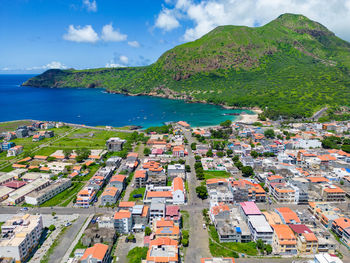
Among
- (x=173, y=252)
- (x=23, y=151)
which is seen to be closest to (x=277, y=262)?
(x=173, y=252)

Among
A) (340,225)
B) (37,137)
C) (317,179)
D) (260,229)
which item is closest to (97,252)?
(260,229)

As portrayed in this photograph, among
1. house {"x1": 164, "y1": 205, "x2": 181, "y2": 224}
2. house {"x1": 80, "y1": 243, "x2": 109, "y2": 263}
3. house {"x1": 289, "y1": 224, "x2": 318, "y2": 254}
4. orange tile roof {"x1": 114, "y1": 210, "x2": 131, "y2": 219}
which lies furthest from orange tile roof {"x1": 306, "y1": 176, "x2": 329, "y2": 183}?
house {"x1": 80, "y1": 243, "x2": 109, "y2": 263}

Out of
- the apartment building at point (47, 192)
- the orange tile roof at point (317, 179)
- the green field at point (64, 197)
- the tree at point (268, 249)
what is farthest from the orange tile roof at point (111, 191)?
the orange tile roof at point (317, 179)

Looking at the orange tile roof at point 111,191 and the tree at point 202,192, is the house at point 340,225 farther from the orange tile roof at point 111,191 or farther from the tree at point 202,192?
the orange tile roof at point 111,191

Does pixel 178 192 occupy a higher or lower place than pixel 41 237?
higher

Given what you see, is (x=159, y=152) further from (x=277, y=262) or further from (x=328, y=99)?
(x=328, y=99)

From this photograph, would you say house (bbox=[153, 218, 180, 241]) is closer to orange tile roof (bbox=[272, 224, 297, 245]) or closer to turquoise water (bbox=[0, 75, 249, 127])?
orange tile roof (bbox=[272, 224, 297, 245])

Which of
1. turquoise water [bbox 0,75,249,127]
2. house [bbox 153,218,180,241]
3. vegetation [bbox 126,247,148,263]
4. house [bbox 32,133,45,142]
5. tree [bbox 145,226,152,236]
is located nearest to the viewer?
vegetation [bbox 126,247,148,263]

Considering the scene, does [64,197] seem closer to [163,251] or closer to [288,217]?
[163,251]
